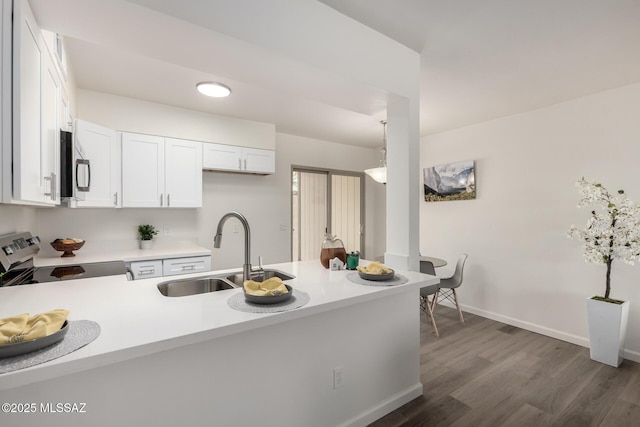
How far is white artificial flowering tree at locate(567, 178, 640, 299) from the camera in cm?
242

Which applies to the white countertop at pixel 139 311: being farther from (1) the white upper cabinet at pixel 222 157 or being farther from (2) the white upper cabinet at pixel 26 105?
(1) the white upper cabinet at pixel 222 157

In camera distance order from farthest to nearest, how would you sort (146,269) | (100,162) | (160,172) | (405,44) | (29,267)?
1. (160,172)
2. (146,269)
3. (100,162)
4. (29,267)
5. (405,44)

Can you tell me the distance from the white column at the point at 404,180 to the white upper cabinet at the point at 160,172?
233 centimetres

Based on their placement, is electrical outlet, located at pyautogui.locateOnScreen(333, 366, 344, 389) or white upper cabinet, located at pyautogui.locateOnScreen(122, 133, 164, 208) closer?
electrical outlet, located at pyautogui.locateOnScreen(333, 366, 344, 389)

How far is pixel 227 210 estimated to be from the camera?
155 inches

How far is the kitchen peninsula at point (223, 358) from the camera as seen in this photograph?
3.27ft

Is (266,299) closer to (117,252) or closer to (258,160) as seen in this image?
(117,252)

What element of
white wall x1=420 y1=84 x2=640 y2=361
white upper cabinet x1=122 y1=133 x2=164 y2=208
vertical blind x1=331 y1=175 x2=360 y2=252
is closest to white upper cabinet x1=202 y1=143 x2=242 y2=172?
white upper cabinet x1=122 y1=133 x2=164 y2=208

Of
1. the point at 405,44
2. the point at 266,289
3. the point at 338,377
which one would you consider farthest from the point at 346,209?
the point at 266,289

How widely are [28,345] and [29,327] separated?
0.09m

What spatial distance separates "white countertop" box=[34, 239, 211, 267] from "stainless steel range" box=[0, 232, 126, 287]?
7 centimetres

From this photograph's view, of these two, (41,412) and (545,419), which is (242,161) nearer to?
(41,412)

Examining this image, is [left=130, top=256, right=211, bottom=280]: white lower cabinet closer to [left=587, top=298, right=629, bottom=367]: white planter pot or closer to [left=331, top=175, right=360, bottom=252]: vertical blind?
[left=331, top=175, right=360, bottom=252]: vertical blind

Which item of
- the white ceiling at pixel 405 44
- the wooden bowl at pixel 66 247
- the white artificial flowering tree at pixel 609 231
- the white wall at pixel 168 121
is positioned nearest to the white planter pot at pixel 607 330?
the white artificial flowering tree at pixel 609 231
